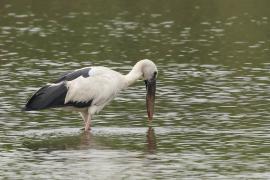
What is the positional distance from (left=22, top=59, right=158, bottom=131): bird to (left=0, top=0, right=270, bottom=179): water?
1.25 feet

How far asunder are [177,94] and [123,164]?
6.21 meters

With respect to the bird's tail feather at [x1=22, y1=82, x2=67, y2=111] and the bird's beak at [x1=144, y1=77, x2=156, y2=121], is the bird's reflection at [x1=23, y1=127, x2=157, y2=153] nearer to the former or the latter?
the bird's tail feather at [x1=22, y1=82, x2=67, y2=111]

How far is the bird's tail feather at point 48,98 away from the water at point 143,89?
41 cm

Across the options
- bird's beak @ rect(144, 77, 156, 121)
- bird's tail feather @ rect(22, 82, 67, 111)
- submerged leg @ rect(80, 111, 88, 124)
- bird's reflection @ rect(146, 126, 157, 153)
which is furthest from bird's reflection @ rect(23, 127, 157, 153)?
bird's beak @ rect(144, 77, 156, 121)

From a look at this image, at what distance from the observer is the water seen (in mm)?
15172

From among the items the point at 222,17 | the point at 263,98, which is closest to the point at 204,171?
the point at 263,98

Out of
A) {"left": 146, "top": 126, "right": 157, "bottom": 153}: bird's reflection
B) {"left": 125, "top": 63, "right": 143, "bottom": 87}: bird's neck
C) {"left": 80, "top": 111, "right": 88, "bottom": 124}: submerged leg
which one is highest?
{"left": 125, "top": 63, "right": 143, "bottom": 87}: bird's neck

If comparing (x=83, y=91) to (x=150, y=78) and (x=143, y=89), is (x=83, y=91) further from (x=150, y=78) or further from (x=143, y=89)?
(x=143, y=89)

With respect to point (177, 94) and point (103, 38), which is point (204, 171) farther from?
point (103, 38)

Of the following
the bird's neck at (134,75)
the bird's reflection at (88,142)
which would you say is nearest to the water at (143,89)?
the bird's reflection at (88,142)

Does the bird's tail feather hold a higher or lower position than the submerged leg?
higher

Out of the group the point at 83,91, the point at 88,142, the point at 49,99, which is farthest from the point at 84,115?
the point at 88,142

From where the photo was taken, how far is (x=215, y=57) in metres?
25.9

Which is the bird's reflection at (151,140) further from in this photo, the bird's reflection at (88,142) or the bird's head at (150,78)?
the bird's head at (150,78)
